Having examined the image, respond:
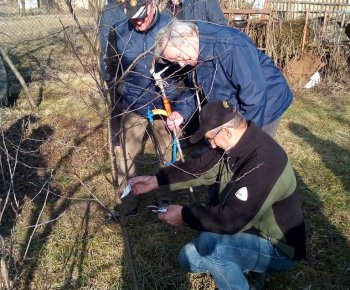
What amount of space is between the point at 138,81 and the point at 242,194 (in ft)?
4.64

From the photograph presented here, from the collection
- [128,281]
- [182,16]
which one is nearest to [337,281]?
[128,281]

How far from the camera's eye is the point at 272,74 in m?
2.81

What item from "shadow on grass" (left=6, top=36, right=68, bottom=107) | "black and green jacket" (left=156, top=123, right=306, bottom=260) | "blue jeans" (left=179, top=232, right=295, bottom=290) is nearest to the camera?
"black and green jacket" (left=156, top=123, right=306, bottom=260)

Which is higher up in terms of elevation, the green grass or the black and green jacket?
the black and green jacket

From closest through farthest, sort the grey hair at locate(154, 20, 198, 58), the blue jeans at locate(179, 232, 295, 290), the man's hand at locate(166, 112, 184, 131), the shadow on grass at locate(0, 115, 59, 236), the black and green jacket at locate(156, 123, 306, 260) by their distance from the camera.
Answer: the black and green jacket at locate(156, 123, 306, 260)
the blue jeans at locate(179, 232, 295, 290)
the grey hair at locate(154, 20, 198, 58)
the man's hand at locate(166, 112, 184, 131)
the shadow on grass at locate(0, 115, 59, 236)

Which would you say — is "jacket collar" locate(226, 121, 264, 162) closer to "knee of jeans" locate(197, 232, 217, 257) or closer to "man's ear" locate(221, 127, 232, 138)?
"man's ear" locate(221, 127, 232, 138)

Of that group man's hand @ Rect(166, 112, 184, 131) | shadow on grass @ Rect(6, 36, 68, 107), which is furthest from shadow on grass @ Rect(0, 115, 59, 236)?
man's hand @ Rect(166, 112, 184, 131)

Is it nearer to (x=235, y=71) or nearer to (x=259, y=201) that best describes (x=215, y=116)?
(x=259, y=201)

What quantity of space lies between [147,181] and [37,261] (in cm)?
108

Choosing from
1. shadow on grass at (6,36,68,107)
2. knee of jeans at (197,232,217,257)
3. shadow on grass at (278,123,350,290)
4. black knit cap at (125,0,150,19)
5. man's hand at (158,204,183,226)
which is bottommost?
shadow on grass at (278,123,350,290)

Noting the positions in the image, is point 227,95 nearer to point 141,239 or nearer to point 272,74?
point 272,74

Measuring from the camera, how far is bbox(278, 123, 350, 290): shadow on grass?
2.67m

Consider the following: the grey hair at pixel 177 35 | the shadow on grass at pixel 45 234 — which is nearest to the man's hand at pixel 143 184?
the shadow on grass at pixel 45 234

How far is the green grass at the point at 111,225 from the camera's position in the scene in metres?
2.66
